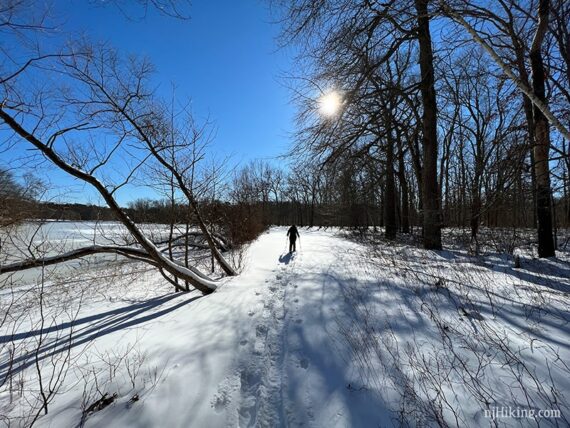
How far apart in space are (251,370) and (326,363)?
0.86 metres

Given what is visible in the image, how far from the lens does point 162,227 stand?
8.52 m

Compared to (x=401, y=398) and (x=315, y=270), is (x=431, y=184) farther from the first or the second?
(x=401, y=398)

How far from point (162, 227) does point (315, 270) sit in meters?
5.47

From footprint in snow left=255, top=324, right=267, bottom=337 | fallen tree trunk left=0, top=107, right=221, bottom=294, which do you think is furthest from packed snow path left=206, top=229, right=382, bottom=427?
fallen tree trunk left=0, top=107, right=221, bottom=294

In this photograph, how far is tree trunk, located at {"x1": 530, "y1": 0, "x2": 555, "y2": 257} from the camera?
4.09 metres

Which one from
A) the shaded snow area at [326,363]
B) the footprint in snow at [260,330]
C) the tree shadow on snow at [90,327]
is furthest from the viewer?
the tree shadow on snow at [90,327]

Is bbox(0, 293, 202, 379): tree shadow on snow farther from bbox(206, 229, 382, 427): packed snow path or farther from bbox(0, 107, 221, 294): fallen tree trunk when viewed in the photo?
bbox(206, 229, 382, 427): packed snow path

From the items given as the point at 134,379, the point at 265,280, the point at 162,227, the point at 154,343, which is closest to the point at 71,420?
the point at 134,379

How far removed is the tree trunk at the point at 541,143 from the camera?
13.4 feet

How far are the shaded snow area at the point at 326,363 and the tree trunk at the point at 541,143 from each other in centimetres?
263

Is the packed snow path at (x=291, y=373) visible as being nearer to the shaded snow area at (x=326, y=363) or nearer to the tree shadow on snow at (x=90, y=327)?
the shaded snow area at (x=326, y=363)

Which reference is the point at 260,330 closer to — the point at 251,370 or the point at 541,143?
the point at 251,370

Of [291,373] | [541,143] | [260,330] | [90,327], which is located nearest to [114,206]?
[90,327]

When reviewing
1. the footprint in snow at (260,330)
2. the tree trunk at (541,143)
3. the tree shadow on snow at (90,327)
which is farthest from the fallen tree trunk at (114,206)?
the tree trunk at (541,143)
